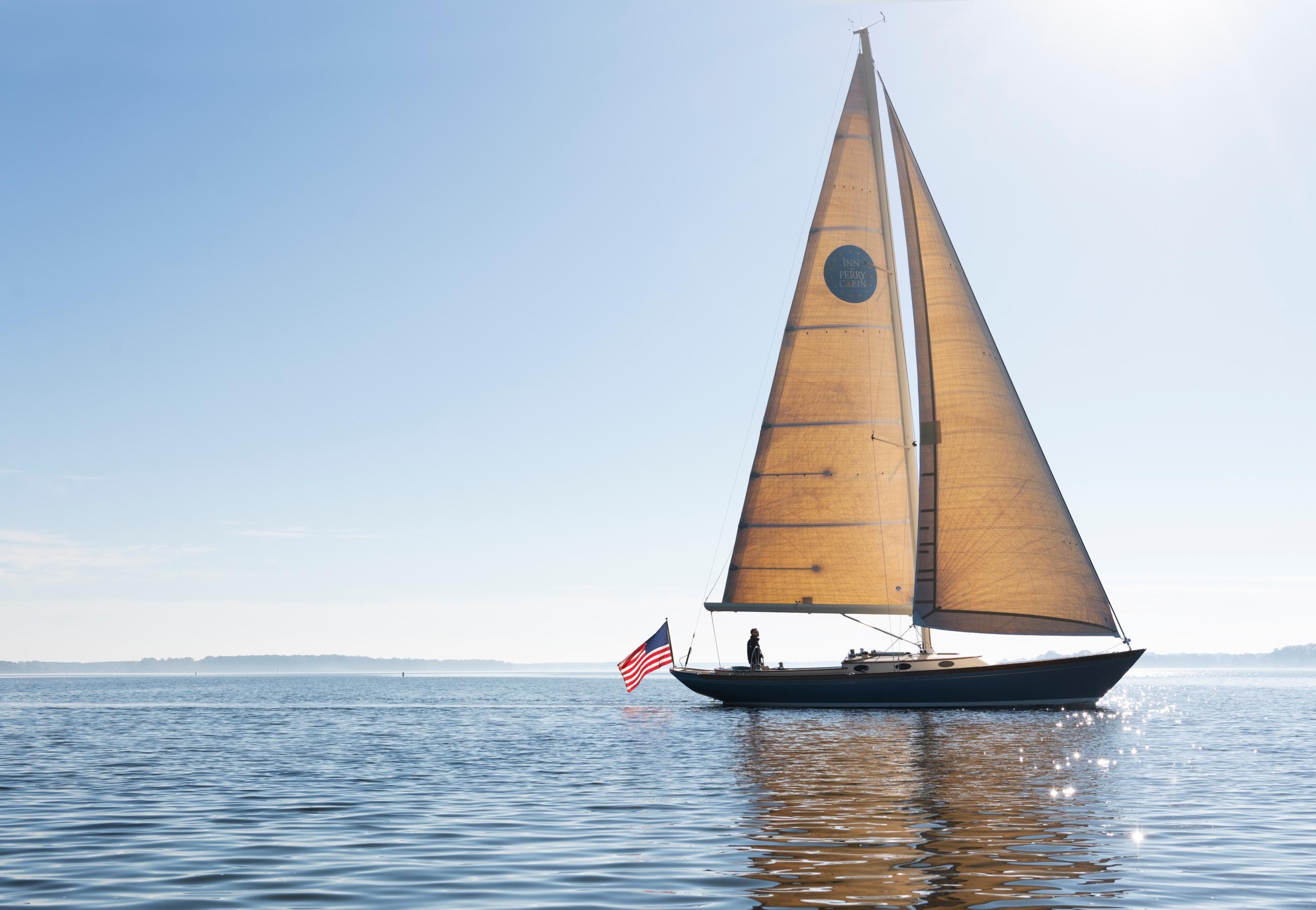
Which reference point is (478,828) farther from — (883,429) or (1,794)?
(883,429)

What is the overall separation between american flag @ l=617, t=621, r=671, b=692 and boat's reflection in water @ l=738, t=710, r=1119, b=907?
46.2 ft

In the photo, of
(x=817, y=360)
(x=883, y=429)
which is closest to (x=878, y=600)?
(x=883, y=429)

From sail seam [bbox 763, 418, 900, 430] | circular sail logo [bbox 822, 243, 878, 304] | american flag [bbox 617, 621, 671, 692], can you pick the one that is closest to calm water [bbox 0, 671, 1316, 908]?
american flag [bbox 617, 621, 671, 692]

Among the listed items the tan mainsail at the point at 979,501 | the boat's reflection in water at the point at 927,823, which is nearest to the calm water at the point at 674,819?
the boat's reflection in water at the point at 927,823

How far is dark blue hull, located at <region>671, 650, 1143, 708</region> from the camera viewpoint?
39.6 m

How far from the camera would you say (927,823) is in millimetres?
15680

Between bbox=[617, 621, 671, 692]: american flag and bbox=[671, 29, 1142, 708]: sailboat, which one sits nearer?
bbox=[671, 29, 1142, 708]: sailboat

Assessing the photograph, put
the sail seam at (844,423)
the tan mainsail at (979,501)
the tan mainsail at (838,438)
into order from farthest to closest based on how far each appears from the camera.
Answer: the sail seam at (844,423), the tan mainsail at (838,438), the tan mainsail at (979,501)

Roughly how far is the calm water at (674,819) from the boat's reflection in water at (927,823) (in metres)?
0.06

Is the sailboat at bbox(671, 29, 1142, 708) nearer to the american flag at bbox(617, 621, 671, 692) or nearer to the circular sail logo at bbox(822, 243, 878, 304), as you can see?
the circular sail logo at bbox(822, 243, 878, 304)

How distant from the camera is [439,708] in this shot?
205 feet

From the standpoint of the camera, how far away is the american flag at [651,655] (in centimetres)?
4456

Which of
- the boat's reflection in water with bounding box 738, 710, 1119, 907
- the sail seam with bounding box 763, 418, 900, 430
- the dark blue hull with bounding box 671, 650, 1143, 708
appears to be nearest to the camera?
the boat's reflection in water with bounding box 738, 710, 1119, 907

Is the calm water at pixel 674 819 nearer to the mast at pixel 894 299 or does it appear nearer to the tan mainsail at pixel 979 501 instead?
the tan mainsail at pixel 979 501
